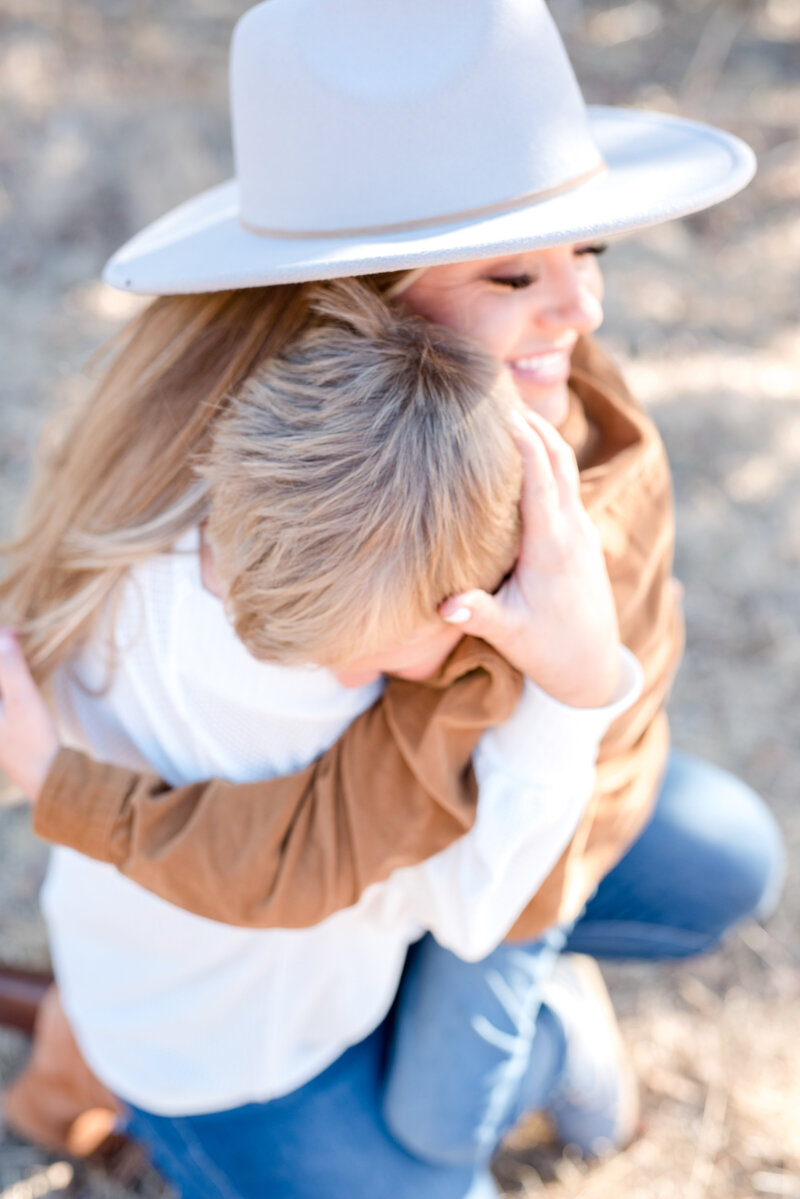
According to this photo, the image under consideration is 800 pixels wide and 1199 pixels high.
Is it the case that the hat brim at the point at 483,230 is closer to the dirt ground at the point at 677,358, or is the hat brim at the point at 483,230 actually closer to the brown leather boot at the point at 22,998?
the brown leather boot at the point at 22,998

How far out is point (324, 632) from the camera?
3.95 ft

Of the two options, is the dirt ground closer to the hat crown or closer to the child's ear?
the child's ear

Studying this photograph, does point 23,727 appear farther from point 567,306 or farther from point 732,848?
point 732,848

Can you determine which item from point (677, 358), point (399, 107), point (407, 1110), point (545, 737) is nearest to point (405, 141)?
point (399, 107)

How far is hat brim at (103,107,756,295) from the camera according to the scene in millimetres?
1188

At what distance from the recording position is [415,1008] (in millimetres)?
1759

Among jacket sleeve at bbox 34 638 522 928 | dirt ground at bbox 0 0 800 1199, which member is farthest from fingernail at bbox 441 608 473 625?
dirt ground at bbox 0 0 800 1199

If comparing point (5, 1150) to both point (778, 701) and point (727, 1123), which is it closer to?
point (727, 1123)

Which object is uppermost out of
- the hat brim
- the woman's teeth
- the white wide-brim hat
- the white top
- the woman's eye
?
the white wide-brim hat

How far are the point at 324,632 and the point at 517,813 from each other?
0.37 meters

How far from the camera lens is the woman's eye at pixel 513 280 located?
4.45 feet

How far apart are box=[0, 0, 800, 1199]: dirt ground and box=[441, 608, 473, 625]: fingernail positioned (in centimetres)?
137

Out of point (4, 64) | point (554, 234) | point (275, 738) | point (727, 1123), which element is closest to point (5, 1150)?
point (275, 738)

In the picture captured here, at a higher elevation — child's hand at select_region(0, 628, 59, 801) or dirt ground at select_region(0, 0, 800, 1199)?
child's hand at select_region(0, 628, 59, 801)
